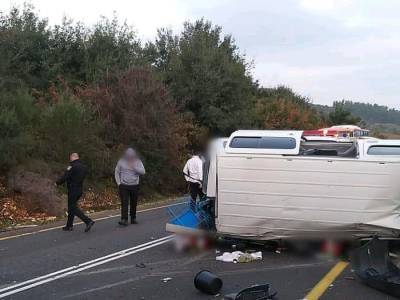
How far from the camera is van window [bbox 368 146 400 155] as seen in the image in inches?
382

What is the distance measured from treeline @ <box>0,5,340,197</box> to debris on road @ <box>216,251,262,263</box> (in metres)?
9.27

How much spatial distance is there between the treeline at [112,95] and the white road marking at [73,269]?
7843mm

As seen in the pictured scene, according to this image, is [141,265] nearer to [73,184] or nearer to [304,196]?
[304,196]

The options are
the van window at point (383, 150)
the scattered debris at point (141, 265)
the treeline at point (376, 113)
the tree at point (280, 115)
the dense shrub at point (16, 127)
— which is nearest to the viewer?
the scattered debris at point (141, 265)

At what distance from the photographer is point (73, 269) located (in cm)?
886

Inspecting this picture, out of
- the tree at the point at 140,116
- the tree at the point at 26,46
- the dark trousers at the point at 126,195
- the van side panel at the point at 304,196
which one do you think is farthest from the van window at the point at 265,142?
the tree at the point at 26,46

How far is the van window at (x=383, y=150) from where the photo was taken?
9.70 m

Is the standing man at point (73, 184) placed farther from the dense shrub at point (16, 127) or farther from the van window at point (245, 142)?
the dense shrub at point (16, 127)

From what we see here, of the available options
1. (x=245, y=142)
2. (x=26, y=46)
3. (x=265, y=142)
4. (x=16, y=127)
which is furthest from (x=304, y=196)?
(x=26, y=46)

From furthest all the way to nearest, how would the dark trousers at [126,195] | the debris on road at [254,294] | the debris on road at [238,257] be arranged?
the dark trousers at [126,195]
the debris on road at [238,257]
the debris on road at [254,294]

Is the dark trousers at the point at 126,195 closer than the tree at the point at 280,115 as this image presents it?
Yes

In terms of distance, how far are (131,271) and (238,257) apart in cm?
180

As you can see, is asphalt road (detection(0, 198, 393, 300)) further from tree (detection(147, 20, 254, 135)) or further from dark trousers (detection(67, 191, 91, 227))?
tree (detection(147, 20, 254, 135))

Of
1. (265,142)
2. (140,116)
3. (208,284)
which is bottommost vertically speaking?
(208,284)
